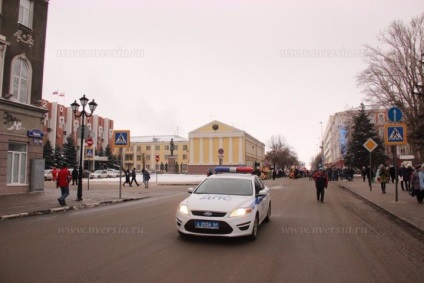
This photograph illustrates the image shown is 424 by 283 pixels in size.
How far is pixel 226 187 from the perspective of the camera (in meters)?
8.93

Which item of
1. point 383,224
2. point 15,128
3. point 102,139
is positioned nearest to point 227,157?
point 102,139

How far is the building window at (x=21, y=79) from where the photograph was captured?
19578 millimetres

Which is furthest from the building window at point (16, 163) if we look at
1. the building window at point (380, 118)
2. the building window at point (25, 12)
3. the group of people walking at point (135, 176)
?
the building window at point (380, 118)

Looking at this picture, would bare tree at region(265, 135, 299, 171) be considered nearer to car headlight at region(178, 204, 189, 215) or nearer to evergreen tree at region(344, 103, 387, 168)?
evergreen tree at region(344, 103, 387, 168)

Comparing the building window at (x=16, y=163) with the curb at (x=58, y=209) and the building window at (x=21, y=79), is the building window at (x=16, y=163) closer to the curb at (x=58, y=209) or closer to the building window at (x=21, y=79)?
the building window at (x=21, y=79)

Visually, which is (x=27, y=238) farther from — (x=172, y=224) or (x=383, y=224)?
(x=383, y=224)

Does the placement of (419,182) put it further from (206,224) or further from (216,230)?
(206,224)

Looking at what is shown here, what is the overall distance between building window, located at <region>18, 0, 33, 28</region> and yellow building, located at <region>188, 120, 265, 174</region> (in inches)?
2712

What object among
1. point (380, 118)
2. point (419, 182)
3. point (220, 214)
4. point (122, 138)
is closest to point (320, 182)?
point (419, 182)

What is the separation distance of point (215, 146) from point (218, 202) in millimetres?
81874

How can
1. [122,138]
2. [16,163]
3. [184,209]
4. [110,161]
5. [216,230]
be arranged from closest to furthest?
1. [216,230]
2. [184,209]
3. [122,138]
4. [16,163]
5. [110,161]

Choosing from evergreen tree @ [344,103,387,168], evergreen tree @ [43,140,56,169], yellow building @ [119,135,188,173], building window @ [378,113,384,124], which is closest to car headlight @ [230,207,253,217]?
evergreen tree @ [344,103,387,168]

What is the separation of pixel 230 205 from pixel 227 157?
8179cm

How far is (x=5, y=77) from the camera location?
744 inches
